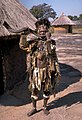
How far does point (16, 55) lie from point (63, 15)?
98.4 ft

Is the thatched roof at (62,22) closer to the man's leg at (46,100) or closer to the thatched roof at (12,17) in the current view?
the thatched roof at (12,17)

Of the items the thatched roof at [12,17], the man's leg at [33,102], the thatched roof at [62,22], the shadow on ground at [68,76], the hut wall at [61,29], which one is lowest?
the hut wall at [61,29]

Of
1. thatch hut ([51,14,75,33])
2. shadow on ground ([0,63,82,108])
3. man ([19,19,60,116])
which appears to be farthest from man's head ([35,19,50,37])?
thatch hut ([51,14,75,33])

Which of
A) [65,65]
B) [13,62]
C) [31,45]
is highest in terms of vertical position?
[31,45]

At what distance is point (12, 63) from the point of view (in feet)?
26.0

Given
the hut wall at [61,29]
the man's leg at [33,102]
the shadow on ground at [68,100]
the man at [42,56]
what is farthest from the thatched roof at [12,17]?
the hut wall at [61,29]

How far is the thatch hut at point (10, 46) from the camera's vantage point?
708cm

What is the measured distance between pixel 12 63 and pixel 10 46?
18.6 inches

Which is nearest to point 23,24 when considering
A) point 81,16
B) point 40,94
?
point 40,94

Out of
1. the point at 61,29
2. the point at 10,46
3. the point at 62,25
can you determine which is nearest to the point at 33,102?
the point at 10,46

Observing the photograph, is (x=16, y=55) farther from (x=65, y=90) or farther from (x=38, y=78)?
(x=38, y=78)

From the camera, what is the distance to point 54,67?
5996 millimetres

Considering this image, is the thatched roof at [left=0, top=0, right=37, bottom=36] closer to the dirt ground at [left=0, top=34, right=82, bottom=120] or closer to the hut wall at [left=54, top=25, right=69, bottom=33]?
the dirt ground at [left=0, top=34, right=82, bottom=120]

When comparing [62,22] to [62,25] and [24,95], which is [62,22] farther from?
[24,95]
